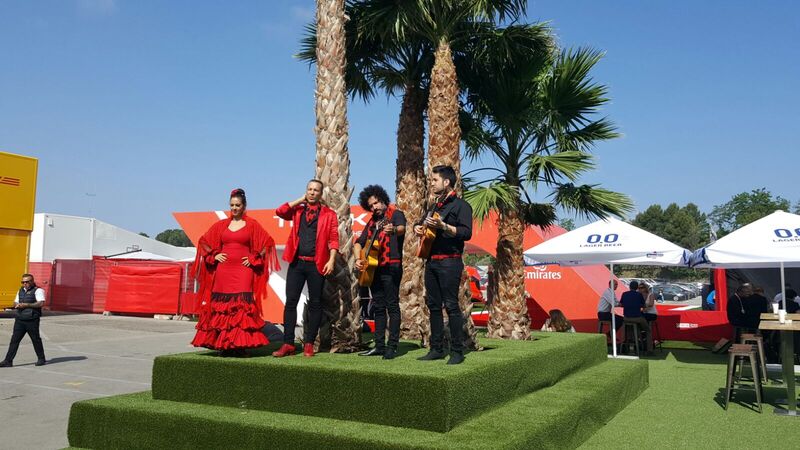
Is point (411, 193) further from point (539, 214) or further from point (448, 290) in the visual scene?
point (448, 290)

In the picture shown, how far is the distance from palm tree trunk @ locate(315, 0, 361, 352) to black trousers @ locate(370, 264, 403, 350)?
43 cm

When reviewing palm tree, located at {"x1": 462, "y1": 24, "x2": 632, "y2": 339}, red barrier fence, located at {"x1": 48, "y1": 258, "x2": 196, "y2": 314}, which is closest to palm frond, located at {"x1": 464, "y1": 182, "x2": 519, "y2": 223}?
palm tree, located at {"x1": 462, "y1": 24, "x2": 632, "y2": 339}

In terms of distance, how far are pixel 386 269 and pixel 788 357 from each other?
5246 millimetres

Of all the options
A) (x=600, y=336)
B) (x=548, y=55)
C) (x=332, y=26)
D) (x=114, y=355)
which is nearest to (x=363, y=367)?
(x=332, y=26)

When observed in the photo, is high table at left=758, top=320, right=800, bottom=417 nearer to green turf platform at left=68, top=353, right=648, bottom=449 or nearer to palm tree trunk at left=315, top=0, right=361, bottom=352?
green turf platform at left=68, top=353, right=648, bottom=449

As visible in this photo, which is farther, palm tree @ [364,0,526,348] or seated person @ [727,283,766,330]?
seated person @ [727,283,766,330]

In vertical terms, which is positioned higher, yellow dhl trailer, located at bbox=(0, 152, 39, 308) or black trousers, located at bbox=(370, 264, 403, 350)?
yellow dhl trailer, located at bbox=(0, 152, 39, 308)

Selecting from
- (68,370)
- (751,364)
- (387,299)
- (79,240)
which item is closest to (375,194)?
(387,299)

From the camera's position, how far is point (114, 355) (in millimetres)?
13336

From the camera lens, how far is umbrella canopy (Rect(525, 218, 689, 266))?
12.4m

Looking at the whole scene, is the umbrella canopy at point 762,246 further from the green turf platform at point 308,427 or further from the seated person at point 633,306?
the green turf platform at point 308,427

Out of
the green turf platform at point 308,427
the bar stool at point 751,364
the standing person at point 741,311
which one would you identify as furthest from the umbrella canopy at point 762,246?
the green turf platform at point 308,427

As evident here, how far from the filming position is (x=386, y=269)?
6488 mm

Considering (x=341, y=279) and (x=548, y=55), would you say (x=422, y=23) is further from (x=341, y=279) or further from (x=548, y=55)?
(x=341, y=279)
